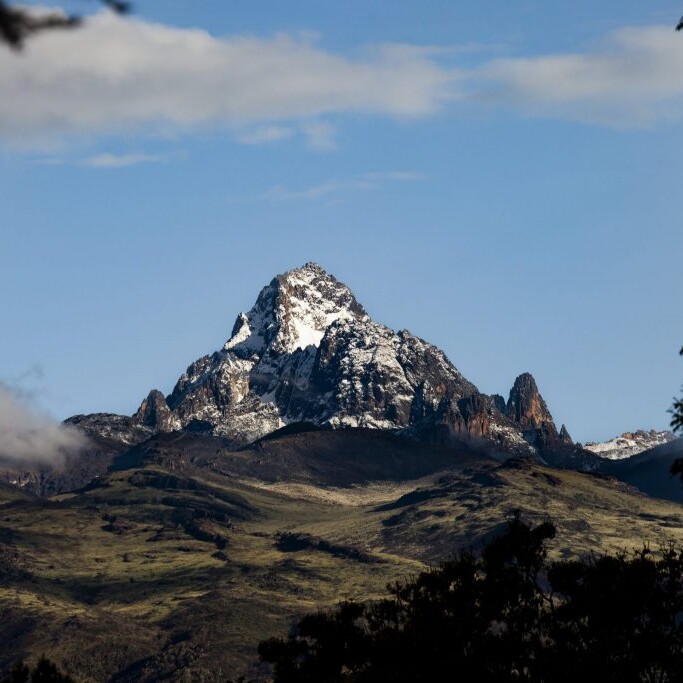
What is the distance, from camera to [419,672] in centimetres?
15950

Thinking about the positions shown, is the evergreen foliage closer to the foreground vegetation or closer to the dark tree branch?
the foreground vegetation

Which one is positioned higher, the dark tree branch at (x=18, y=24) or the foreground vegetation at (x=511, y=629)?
the dark tree branch at (x=18, y=24)

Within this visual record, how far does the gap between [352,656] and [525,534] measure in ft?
93.0

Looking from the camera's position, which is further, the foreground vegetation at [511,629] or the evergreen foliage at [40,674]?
the evergreen foliage at [40,674]

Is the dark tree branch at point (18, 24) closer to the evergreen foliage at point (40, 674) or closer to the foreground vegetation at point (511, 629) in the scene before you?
the foreground vegetation at point (511, 629)

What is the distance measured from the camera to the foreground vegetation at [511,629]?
520 ft

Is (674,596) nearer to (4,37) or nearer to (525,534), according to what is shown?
(525,534)

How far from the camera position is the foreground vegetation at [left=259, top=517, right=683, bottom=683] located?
158625 mm

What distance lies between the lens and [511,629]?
166 m

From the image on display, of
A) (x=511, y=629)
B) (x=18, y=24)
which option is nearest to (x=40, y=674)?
(x=511, y=629)

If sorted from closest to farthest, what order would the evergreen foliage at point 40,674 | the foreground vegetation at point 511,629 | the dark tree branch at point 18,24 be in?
the dark tree branch at point 18,24 → the foreground vegetation at point 511,629 → the evergreen foliage at point 40,674

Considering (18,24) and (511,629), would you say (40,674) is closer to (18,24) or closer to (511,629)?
(511,629)

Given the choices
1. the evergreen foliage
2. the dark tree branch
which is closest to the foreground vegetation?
the evergreen foliage

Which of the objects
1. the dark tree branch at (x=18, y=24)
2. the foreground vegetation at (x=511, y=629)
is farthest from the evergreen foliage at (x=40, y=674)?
the dark tree branch at (x=18, y=24)
